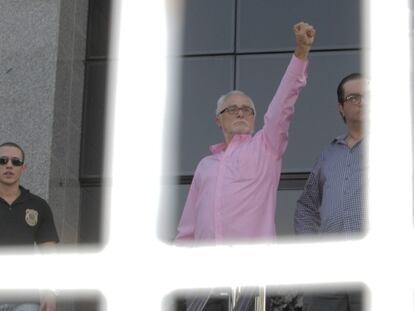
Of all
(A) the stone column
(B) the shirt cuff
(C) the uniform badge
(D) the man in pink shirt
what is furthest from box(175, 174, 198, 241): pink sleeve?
(A) the stone column

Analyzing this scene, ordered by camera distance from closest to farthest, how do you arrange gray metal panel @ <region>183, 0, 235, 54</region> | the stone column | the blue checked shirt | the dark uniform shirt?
the blue checked shirt < the dark uniform shirt < the stone column < gray metal panel @ <region>183, 0, 235, 54</region>

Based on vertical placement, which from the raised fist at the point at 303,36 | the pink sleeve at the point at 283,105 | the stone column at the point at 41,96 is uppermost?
the stone column at the point at 41,96

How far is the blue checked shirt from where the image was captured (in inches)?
194

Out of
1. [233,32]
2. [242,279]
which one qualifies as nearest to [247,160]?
[242,279]

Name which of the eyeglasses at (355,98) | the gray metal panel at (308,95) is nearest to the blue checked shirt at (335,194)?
the eyeglasses at (355,98)

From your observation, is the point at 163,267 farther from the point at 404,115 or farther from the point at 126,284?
the point at 404,115

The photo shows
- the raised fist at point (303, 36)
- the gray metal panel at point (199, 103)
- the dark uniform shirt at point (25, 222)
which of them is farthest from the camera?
the gray metal panel at point (199, 103)

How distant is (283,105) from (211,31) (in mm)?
4059

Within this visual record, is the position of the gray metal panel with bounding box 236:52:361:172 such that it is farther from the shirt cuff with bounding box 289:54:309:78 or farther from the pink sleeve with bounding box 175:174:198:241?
the shirt cuff with bounding box 289:54:309:78

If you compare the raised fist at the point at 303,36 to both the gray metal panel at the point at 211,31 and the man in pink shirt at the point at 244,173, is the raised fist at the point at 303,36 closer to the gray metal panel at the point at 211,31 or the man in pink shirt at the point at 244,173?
the man in pink shirt at the point at 244,173

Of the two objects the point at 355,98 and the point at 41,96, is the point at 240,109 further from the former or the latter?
the point at 41,96

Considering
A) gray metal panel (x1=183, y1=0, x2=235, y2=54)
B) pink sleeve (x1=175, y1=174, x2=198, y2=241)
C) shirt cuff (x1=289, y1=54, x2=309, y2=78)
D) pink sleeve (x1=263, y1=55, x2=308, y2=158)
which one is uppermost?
gray metal panel (x1=183, y1=0, x2=235, y2=54)

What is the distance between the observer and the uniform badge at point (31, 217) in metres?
5.67

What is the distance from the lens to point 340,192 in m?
5.01
